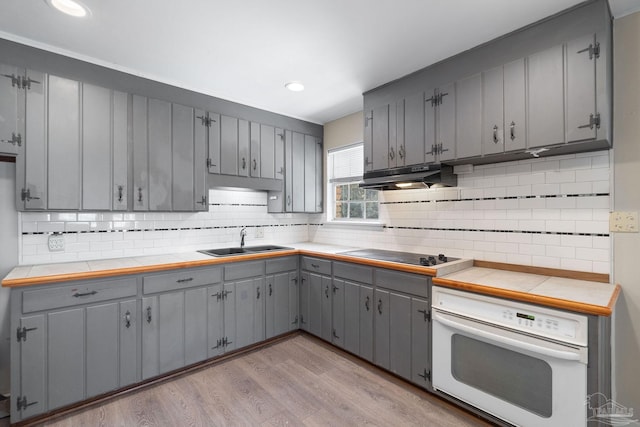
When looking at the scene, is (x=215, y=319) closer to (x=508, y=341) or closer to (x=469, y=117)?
(x=508, y=341)

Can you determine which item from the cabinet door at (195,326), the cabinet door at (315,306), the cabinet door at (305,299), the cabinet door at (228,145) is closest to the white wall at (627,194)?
the cabinet door at (315,306)

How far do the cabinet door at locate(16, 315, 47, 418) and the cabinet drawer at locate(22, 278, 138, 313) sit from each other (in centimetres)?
9

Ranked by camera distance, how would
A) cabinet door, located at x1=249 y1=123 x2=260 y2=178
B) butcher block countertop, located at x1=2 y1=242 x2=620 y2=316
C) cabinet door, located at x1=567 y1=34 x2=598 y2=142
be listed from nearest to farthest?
butcher block countertop, located at x1=2 y1=242 x2=620 y2=316 → cabinet door, located at x1=567 y1=34 x2=598 y2=142 → cabinet door, located at x1=249 y1=123 x2=260 y2=178

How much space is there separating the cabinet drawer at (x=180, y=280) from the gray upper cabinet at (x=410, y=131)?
1948 mm

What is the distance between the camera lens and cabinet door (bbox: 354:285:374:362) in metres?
2.74

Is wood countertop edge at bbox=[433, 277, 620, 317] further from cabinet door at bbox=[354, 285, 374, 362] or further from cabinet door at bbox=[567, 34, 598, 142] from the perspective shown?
cabinet door at bbox=[567, 34, 598, 142]

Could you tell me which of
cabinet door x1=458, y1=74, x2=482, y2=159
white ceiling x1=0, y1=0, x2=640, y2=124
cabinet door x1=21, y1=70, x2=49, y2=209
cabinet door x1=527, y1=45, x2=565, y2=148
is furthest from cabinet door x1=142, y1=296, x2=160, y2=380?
cabinet door x1=527, y1=45, x2=565, y2=148

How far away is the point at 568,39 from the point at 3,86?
12.2 ft

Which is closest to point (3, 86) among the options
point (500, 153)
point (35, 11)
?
point (35, 11)

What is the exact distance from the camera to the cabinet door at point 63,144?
2340 mm

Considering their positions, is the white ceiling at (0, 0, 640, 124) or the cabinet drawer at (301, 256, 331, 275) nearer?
the white ceiling at (0, 0, 640, 124)

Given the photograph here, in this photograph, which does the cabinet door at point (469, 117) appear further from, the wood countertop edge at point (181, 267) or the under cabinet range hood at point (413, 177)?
the wood countertop edge at point (181, 267)

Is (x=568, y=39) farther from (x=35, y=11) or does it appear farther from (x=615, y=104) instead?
(x=35, y=11)

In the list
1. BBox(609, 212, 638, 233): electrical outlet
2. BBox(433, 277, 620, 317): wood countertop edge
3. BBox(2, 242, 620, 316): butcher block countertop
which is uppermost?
BBox(609, 212, 638, 233): electrical outlet
